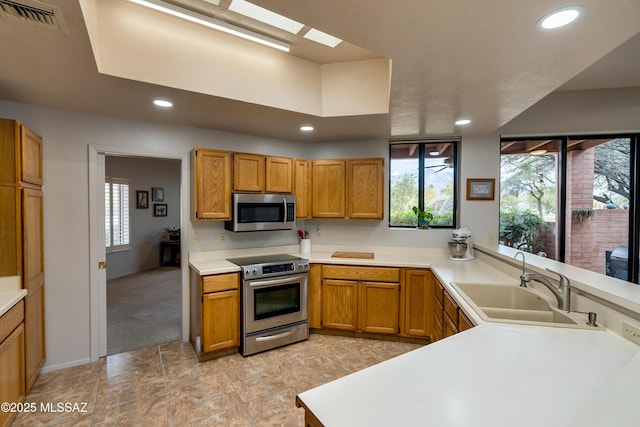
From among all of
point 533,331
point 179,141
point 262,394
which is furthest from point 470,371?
point 179,141

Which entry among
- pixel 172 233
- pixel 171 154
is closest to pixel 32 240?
pixel 171 154

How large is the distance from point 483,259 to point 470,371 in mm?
2586

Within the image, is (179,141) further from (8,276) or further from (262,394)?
(262,394)

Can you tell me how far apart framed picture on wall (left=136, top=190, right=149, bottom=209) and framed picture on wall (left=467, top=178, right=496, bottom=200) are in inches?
253

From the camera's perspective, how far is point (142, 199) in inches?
259

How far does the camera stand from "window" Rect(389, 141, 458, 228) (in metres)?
3.88

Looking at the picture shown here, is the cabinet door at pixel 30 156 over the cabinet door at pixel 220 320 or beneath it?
over

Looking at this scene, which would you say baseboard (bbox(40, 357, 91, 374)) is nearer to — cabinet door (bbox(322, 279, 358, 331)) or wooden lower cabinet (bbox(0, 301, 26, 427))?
wooden lower cabinet (bbox(0, 301, 26, 427))

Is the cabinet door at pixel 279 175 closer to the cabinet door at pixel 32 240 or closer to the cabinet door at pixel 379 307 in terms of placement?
the cabinet door at pixel 379 307

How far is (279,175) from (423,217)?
187 cm

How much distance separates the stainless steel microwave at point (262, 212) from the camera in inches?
127

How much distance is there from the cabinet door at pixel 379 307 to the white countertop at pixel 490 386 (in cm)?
193

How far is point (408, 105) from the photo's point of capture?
256 cm

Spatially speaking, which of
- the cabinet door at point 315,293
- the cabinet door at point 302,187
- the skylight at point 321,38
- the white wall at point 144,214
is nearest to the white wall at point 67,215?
the cabinet door at point 302,187
